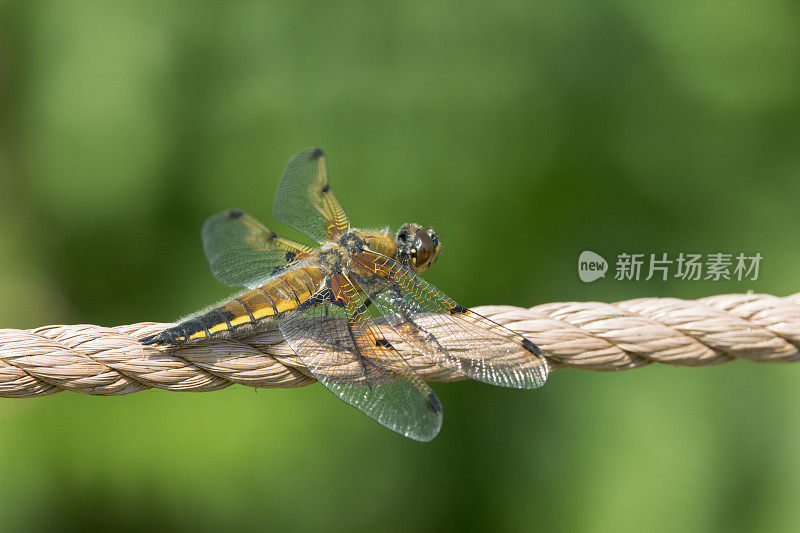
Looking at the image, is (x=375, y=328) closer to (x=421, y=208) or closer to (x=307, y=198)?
(x=307, y=198)

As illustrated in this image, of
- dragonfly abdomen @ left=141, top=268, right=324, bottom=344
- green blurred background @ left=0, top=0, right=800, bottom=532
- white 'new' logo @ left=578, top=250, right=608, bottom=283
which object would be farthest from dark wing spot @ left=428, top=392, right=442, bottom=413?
white 'new' logo @ left=578, top=250, right=608, bottom=283

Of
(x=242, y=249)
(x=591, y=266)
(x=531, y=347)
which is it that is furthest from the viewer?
(x=591, y=266)

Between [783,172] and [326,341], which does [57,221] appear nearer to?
[326,341]

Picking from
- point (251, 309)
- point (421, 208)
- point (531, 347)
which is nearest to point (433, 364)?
point (531, 347)

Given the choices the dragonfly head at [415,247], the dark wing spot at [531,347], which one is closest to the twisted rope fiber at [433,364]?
the dark wing spot at [531,347]

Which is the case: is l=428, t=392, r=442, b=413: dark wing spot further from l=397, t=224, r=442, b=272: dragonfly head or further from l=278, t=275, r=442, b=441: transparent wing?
l=397, t=224, r=442, b=272: dragonfly head

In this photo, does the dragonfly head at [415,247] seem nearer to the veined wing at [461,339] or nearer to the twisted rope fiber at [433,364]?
the veined wing at [461,339]

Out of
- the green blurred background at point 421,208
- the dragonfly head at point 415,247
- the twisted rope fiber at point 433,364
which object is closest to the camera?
the twisted rope fiber at point 433,364
